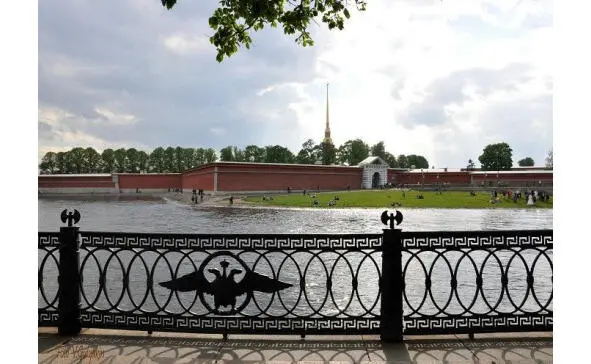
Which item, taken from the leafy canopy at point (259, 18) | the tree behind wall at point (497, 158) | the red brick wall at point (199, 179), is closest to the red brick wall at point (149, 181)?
the red brick wall at point (199, 179)

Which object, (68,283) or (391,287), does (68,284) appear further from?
(391,287)

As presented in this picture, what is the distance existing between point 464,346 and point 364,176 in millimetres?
57250

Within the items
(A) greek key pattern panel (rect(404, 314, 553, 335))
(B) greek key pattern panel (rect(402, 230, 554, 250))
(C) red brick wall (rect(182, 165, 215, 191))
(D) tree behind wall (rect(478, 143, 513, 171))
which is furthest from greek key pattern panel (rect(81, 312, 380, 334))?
(D) tree behind wall (rect(478, 143, 513, 171))

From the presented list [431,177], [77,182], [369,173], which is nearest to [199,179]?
[77,182]

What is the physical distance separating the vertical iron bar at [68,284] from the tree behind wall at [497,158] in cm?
7539

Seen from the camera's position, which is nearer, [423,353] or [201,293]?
[423,353]

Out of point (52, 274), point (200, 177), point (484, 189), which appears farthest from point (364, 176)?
point (52, 274)

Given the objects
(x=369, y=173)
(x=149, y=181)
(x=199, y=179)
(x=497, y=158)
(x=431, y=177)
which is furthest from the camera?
(x=497, y=158)

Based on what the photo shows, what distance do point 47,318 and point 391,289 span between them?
2961mm

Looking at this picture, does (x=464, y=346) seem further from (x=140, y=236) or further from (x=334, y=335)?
(x=140, y=236)

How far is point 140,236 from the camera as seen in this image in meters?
3.56

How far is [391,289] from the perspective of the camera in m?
3.39

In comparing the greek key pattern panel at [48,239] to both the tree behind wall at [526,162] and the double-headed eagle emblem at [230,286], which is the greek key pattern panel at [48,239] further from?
the tree behind wall at [526,162]

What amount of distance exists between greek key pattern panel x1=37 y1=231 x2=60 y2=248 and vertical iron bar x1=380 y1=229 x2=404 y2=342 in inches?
111
